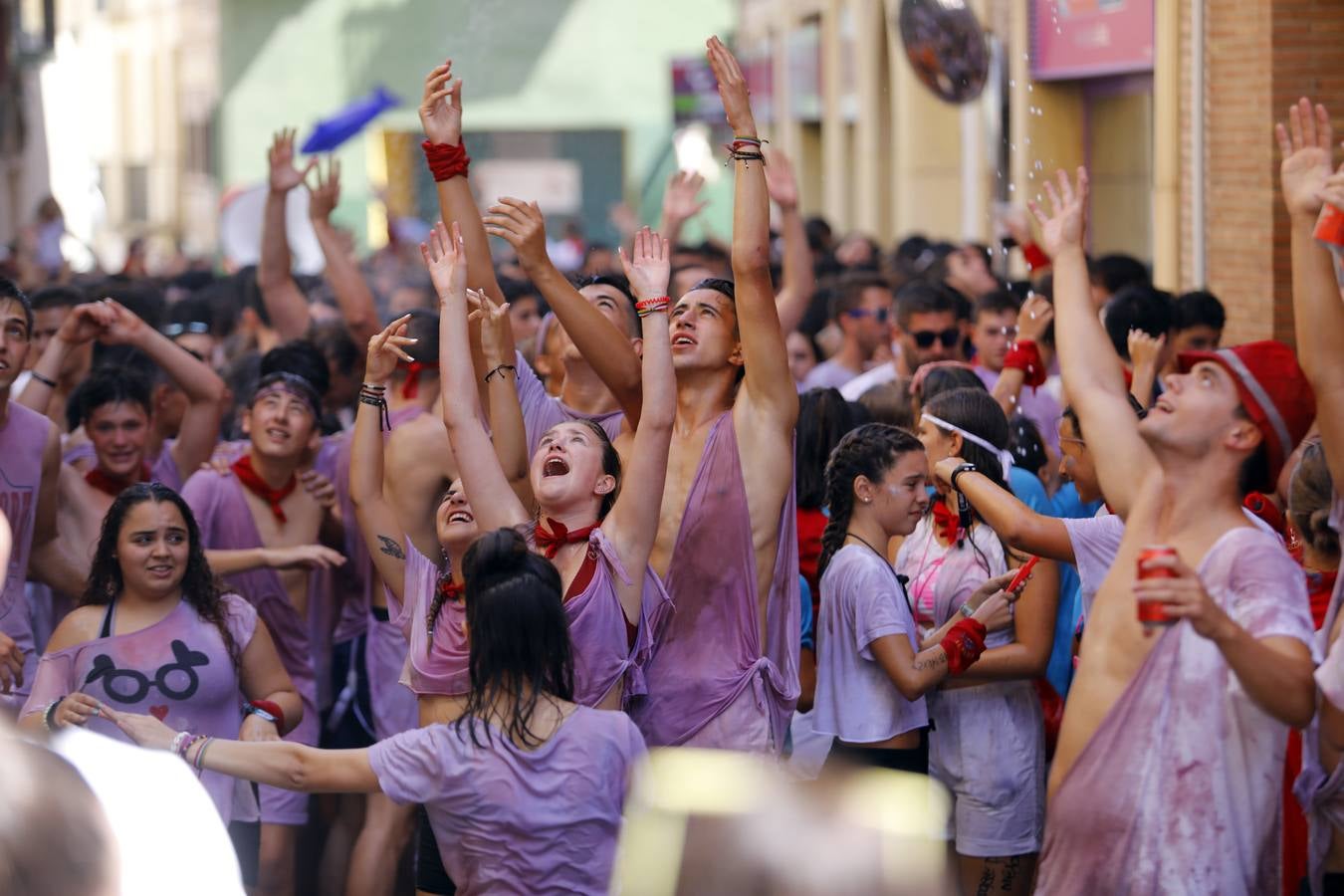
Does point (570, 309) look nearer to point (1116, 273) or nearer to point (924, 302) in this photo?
point (924, 302)

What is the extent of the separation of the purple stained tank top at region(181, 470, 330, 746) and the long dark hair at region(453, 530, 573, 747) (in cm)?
259

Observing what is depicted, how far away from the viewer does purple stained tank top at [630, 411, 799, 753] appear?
4.92 meters

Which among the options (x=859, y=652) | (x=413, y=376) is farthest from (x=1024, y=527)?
(x=413, y=376)

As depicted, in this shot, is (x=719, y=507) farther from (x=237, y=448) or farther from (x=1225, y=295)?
(x=1225, y=295)

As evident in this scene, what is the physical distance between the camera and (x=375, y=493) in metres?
5.78

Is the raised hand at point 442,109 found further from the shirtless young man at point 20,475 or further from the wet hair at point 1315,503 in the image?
the wet hair at point 1315,503

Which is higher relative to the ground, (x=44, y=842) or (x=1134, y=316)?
(x=1134, y=316)

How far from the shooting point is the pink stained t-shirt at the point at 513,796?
12.6 ft

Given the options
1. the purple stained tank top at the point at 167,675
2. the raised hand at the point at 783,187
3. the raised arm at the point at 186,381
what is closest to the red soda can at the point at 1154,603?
the purple stained tank top at the point at 167,675

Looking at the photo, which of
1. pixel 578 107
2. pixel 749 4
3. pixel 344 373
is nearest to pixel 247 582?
pixel 344 373

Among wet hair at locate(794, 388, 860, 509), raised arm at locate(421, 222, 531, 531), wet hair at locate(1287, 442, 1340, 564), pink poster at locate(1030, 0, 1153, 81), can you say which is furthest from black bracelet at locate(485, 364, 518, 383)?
pink poster at locate(1030, 0, 1153, 81)

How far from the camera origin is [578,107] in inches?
1480

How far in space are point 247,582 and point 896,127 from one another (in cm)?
1604

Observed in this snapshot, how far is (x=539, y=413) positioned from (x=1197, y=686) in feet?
7.97
